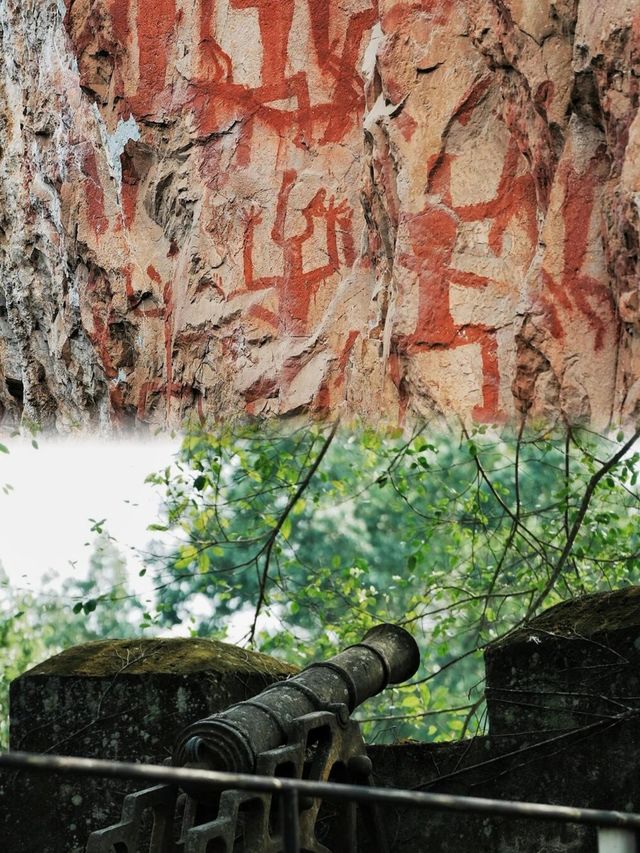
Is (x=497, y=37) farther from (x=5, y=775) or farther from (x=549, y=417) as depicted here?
(x=5, y=775)

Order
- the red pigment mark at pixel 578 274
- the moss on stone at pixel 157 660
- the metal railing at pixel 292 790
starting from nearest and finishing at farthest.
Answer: the metal railing at pixel 292 790, the moss on stone at pixel 157 660, the red pigment mark at pixel 578 274

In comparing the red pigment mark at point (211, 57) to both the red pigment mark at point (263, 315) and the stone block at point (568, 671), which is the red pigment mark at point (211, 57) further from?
the stone block at point (568, 671)

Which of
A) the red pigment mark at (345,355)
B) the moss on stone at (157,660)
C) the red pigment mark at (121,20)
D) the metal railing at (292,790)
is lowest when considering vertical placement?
the metal railing at (292,790)

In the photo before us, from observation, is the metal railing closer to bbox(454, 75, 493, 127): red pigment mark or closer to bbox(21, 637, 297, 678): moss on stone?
bbox(21, 637, 297, 678): moss on stone

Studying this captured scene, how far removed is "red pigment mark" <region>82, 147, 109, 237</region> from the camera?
9.31 meters

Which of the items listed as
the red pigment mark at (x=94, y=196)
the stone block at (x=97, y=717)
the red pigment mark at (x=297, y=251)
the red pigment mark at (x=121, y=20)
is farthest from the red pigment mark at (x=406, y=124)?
the stone block at (x=97, y=717)

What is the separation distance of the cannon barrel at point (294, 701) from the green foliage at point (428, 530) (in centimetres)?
57

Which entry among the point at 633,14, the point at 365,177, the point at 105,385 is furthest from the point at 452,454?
the point at 633,14

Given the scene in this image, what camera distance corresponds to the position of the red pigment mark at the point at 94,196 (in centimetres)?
931

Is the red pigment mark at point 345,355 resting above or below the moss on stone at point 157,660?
above

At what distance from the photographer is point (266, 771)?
3.51m

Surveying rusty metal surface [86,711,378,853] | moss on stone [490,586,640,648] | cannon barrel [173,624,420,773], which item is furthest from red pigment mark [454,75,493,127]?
rusty metal surface [86,711,378,853]

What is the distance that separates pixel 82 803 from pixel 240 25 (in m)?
5.96

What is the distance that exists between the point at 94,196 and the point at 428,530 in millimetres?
3654
